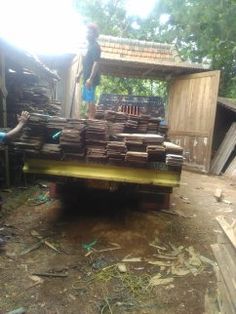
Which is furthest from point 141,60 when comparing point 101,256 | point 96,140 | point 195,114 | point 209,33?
point 101,256

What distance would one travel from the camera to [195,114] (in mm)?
12164

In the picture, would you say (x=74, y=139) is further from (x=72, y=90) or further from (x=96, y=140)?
(x=72, y=90)

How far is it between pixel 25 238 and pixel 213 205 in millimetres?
4149

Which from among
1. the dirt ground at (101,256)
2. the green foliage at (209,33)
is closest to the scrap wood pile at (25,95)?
the dirt ground at (101,256)

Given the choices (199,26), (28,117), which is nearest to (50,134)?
(28,117)

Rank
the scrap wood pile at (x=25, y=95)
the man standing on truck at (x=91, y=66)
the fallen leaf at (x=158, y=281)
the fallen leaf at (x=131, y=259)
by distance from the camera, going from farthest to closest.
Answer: the scrap wood pile at (x=25, y=95), the man standing on truck at (x=91, y=66), the fallen leaf at (x=131, y=259), the fallen leaf at (x=158, y=281)

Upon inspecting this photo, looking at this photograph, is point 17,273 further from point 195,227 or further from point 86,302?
point 195,227

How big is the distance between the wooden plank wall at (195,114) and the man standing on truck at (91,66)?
5058mm

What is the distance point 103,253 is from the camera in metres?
4.69

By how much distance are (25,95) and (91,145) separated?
4.80 metres

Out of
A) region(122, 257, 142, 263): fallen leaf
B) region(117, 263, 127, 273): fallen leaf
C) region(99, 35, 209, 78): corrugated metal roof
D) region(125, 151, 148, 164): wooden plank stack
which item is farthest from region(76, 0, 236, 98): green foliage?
region(117, 263, 127, 273): fallen leaf

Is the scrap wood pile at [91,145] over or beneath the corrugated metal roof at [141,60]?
beneath

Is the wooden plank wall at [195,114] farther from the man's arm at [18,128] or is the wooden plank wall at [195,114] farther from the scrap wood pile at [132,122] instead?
the man's arm at [18,128]

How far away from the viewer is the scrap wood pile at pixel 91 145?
4.71m
